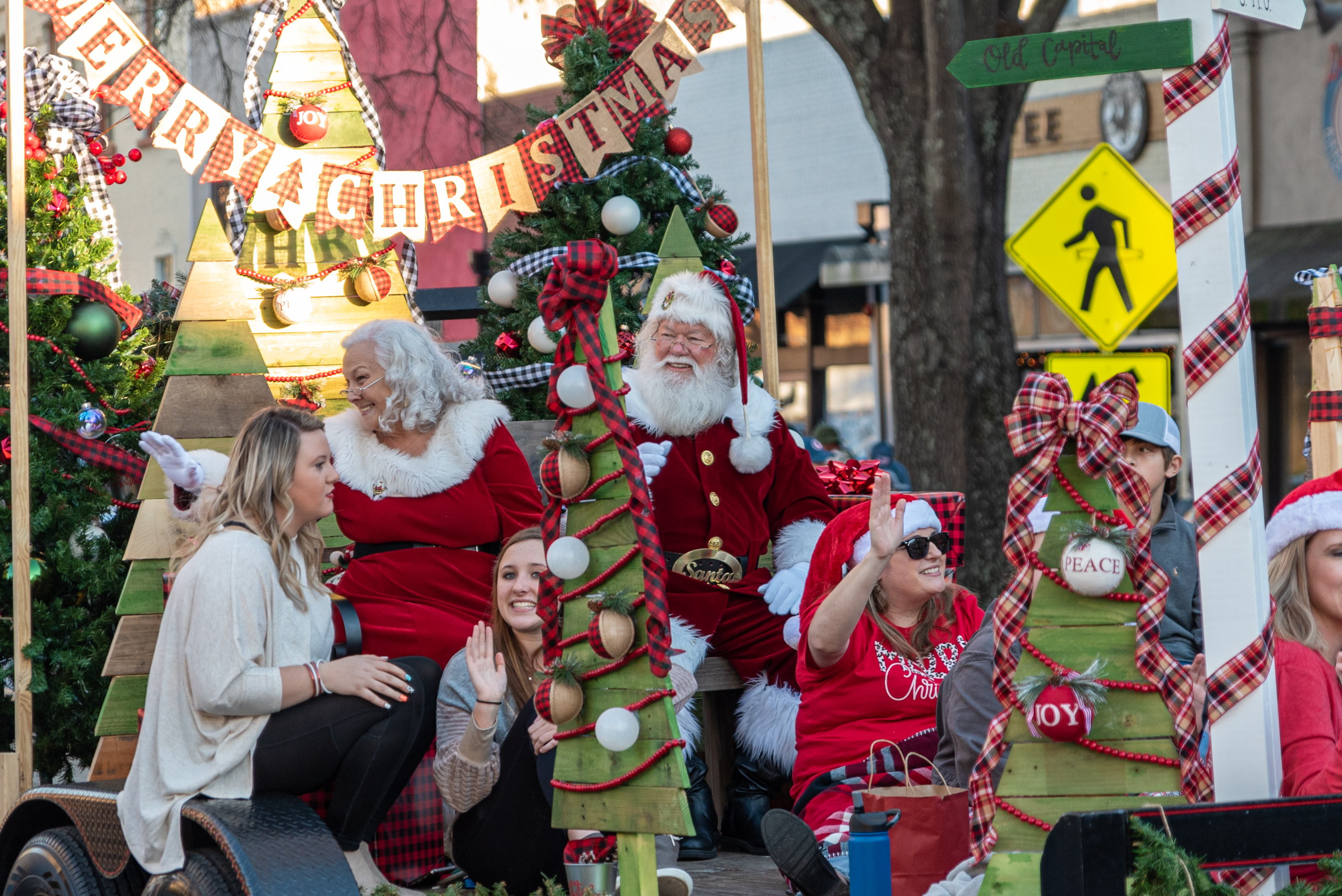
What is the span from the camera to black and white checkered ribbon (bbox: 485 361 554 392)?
625 cm

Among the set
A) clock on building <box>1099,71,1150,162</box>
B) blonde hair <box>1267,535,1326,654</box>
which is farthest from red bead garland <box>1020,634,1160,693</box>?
clock on building <box>1099,71,1150,162</box>

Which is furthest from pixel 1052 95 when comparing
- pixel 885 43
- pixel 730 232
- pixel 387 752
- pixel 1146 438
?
pixel 387 752

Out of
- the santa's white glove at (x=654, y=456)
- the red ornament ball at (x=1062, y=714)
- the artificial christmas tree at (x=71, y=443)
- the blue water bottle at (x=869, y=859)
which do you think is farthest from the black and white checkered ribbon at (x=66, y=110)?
the red ornament ball at (x=1062, y=714)

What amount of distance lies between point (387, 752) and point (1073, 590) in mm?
1637

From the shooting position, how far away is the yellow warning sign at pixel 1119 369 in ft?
22.8

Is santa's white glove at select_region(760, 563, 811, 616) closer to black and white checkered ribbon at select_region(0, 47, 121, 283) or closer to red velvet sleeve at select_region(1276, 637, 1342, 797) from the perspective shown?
red velvet sleeve at select_region(1276, 637, 1342, 797)

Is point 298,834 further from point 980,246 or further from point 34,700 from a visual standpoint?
point 980,246

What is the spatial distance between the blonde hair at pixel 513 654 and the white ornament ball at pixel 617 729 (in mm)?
1008

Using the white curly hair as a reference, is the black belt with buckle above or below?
below

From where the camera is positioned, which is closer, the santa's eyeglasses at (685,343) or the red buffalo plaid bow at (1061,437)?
the red buffalo plaid bow at (1061,437)

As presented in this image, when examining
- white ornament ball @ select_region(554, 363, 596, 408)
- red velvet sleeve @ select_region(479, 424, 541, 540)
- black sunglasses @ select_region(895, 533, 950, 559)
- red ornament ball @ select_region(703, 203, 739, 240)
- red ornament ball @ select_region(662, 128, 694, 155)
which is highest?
red ornament ball @ select_region(662, 128, 694, 155)

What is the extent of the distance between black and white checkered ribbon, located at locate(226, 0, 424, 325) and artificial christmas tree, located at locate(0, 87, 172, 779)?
24.8 inches

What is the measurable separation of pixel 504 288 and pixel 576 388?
3.27m

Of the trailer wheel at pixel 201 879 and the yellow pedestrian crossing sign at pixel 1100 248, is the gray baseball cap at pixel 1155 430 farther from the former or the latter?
the trailer wheel at pixel 201 879
